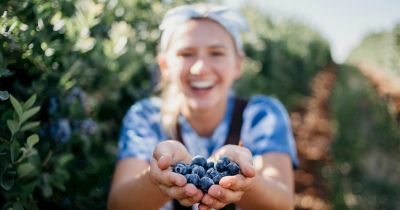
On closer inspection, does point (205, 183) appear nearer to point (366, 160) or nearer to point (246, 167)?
point (246, 167)

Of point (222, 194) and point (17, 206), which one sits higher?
point (222, 194)

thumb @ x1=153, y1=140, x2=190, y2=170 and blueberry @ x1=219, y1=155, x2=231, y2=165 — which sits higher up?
blueberry @ x1=219, y1=155, x2=231, y2=165

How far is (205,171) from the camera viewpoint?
1248 millimetres

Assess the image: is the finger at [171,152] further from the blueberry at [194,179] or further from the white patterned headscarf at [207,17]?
the white patterned headscarf at [207,17]

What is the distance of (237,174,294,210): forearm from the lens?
4.76 ft

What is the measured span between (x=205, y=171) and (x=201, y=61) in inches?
30.7

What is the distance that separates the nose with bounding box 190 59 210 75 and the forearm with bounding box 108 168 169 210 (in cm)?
55

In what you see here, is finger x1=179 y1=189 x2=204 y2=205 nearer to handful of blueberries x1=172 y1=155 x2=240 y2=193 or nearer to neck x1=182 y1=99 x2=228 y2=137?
handful of blueberries x1=172 y1=155 x2=240 y2=193

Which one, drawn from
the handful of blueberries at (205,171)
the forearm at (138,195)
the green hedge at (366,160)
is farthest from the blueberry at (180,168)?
the green hedge at (366,160)

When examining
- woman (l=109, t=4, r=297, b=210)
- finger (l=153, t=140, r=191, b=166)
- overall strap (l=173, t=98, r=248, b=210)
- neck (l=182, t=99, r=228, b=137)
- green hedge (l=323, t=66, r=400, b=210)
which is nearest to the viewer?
finger (l=153, t=140, r=191, b=166)

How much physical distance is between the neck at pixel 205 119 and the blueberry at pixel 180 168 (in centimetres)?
83

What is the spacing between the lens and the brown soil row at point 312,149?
4286 millimetres

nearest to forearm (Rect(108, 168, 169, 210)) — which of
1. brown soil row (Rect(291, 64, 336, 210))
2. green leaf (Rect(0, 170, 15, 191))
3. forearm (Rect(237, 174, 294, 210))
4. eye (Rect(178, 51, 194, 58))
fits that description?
forearm (Rect(237, 174, 294, 210))

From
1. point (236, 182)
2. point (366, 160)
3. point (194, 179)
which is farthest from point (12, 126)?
point (366, 160)
